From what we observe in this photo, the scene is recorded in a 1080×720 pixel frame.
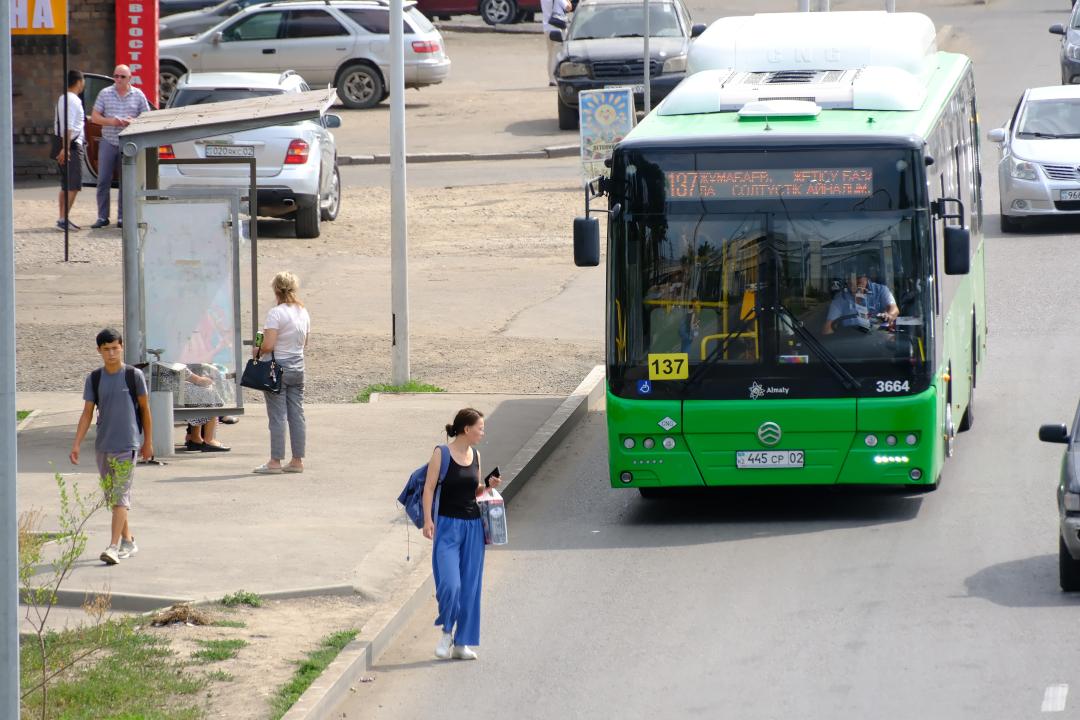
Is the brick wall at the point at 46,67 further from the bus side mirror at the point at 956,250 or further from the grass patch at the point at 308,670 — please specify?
the grass patch at the point at 308,670

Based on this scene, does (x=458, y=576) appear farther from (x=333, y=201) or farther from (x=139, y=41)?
(x=139, y=41)

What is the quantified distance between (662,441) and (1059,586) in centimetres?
300

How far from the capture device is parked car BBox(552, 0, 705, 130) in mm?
33312

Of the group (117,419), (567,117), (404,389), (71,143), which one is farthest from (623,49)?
(117,419)

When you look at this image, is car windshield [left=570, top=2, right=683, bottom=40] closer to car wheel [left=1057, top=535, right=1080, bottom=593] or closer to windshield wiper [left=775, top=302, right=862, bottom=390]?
windshield wiper [left=775, top=302, right=862, bottom=390]

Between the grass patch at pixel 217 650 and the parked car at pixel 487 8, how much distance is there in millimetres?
42166

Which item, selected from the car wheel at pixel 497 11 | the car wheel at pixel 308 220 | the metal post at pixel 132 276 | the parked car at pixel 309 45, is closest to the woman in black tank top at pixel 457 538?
the metal post at pixel 132 276

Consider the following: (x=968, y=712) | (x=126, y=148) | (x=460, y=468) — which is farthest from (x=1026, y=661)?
(x=126, y=148)

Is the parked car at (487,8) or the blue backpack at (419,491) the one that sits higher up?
the parked car at (487,8)

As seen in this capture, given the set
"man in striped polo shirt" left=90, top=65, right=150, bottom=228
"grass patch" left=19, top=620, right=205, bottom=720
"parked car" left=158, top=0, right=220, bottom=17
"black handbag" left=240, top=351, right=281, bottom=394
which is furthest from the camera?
"parked car" left=158, top=0, right=220, bottom=17

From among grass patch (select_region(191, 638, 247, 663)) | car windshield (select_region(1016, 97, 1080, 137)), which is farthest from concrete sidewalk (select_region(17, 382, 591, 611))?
car windshield (select_region(1016, 97, 1080, 137))

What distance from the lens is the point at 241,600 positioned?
10.8 metres

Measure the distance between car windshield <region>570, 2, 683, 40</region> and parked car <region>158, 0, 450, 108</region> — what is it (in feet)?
12.7

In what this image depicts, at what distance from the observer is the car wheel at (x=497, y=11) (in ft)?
167
